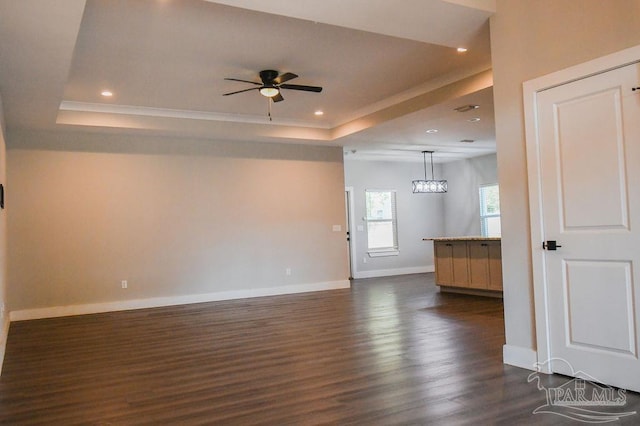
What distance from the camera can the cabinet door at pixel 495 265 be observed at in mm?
6841

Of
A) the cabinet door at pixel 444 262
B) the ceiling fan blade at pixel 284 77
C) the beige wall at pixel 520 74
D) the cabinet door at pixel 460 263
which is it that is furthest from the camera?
the cabinet door at pixel 444 262

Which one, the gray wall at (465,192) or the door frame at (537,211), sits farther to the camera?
the gray wall at (465,192)

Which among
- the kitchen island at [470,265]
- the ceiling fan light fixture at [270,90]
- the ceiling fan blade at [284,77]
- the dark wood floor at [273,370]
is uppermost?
the ceiling fan blade at [284,77]

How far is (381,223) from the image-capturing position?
36.6 feet

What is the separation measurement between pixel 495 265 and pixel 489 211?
425 centimetres

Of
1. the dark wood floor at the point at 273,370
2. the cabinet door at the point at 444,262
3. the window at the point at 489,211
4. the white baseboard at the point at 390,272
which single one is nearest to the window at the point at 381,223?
the white baseboard at the point at 390,272

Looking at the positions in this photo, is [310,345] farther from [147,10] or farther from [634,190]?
[147,10]

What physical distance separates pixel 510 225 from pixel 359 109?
427cm

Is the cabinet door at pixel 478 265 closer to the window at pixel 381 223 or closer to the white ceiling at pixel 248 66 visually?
the white ceiling at pixel 248 66

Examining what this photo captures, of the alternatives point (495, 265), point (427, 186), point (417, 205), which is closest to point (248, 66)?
point (495, 265)

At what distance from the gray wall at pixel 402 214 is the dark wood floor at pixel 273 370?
4493mm

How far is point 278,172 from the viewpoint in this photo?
330 inches

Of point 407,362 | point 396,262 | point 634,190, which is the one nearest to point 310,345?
point 407,362

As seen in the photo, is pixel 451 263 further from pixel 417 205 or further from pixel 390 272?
pixel 417 205
